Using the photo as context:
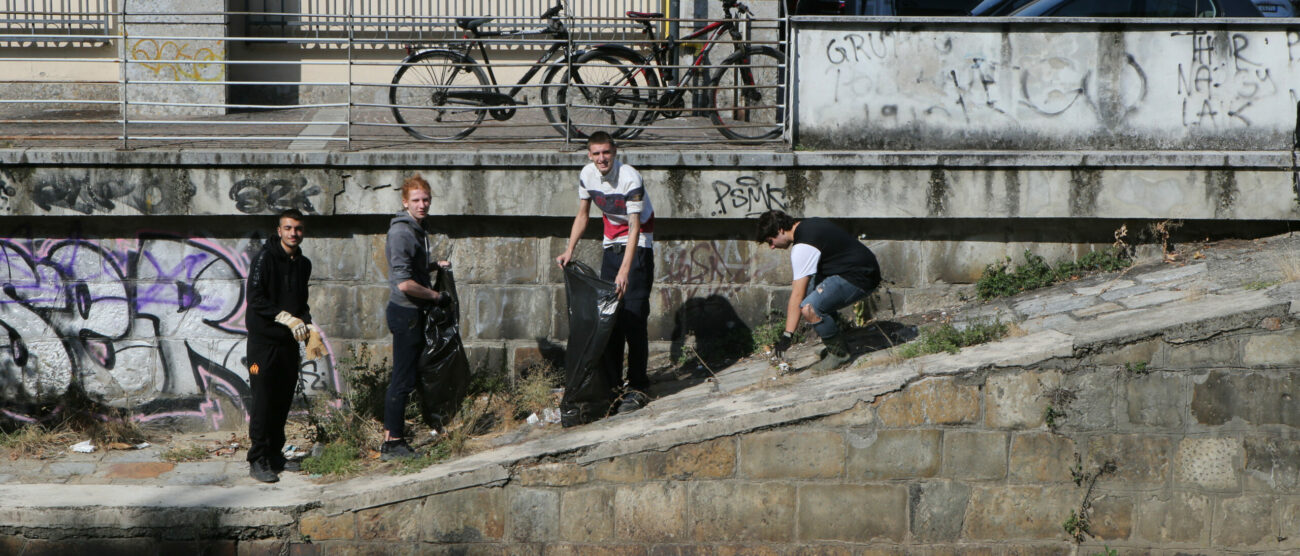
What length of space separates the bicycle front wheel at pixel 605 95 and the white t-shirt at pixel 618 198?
122cm

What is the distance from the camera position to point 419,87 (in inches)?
299

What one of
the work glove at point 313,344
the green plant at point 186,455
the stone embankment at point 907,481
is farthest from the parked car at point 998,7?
the green plant at point 186,455

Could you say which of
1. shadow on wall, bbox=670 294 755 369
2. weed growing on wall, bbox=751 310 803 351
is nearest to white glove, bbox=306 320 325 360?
shadow on wall, bbox=670 294 755 369

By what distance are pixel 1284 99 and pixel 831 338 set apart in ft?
11.9

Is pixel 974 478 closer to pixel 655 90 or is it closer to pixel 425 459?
pixel 425 459

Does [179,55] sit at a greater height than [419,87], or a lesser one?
greater

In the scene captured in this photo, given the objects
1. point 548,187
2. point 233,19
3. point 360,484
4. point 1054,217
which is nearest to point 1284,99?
point 1054,217

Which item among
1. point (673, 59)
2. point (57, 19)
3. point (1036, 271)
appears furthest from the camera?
point (57, 19)

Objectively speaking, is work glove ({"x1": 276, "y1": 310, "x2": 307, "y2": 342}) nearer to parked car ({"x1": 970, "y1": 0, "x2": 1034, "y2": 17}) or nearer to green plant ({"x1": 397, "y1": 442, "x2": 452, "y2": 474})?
green plant ({"x1": 397, "y1": 442, "x2": 452, "y2": 474})

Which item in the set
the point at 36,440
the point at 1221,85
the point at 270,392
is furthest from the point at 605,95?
the point at 36,440

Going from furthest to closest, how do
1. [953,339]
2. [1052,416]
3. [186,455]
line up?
[186,455] → [953,339] → [1052,416]

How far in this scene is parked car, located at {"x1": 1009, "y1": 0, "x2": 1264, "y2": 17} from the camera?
8.51 meters

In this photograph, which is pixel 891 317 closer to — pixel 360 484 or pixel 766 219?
pixel 766 219

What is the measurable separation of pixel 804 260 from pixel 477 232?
7.47 ft
